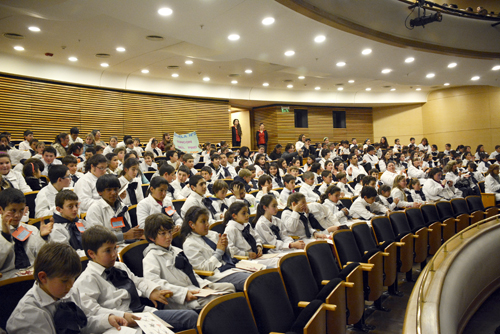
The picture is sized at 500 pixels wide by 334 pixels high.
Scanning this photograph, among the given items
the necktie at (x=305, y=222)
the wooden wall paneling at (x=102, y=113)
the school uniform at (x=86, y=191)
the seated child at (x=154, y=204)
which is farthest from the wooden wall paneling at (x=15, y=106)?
the necktie at (x=305, y=222)

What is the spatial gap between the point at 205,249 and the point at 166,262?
17.8 inches

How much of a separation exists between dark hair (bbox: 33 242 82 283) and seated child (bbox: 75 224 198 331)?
0.93ft

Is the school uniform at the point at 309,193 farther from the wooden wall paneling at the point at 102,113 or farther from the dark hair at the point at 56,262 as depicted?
the wooden wall paneling at the point at 102,113

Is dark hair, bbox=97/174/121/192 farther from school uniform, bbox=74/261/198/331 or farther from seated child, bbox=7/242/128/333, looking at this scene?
seated child, bbox=7/242/128/333

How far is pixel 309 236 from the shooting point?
3807 mm

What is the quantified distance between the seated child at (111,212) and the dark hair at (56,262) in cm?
128

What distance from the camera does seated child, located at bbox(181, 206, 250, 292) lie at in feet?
8.30

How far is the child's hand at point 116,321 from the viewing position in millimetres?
1641

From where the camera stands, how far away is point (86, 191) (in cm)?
359

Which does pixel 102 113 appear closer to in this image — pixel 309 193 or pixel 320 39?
pixel 320 39

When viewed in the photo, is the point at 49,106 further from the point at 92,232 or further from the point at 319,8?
the point at 92,232

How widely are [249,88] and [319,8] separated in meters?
6.79

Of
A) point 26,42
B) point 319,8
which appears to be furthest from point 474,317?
point 26,42

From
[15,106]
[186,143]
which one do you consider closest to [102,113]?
[15,106]
